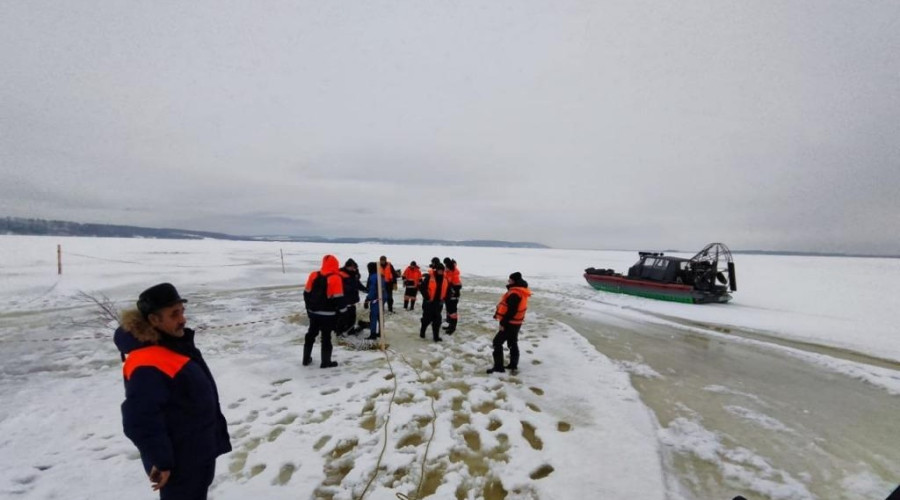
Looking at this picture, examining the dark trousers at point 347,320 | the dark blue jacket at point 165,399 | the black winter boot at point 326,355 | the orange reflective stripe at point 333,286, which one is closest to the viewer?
the dark blue jacket at point 165,399

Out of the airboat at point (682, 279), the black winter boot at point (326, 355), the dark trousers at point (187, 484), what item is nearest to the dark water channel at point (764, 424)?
the dark trousers at point (187, 484)

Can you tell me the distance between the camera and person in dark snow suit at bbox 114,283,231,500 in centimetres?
197

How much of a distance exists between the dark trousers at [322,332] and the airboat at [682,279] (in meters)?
14.2

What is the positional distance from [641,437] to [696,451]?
1.79 ft

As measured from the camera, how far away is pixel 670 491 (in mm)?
3396

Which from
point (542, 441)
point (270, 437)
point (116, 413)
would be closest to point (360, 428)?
point (270, 437)

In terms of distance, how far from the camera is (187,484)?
2232 millimetres

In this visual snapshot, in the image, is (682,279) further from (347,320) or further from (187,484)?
(187,484)

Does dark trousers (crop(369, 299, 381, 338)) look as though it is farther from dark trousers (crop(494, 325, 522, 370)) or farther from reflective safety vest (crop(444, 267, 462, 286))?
dark trousers (crop(494, 325, 522, 370))

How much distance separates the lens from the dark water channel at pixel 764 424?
11.8 ft

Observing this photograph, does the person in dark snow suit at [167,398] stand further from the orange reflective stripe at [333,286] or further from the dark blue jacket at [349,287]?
the dark blue jacket at [349,287]

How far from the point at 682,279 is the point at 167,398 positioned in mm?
17469

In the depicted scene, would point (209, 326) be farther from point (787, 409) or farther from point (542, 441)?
point (787, 409)

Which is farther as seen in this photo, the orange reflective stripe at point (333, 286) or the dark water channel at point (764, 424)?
the orange reflective stripe at point (333, 286)
